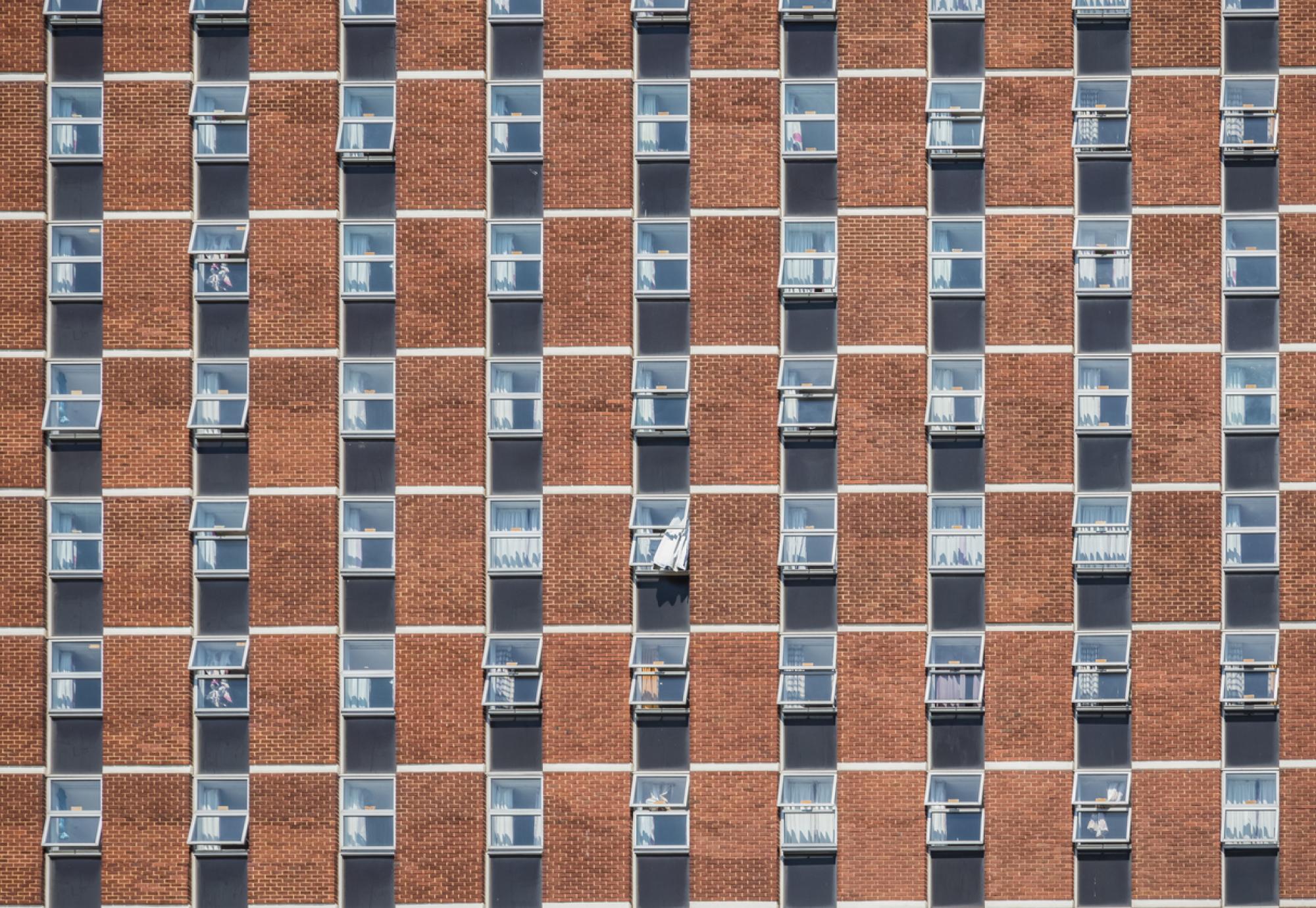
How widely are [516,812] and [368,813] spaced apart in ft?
9.53

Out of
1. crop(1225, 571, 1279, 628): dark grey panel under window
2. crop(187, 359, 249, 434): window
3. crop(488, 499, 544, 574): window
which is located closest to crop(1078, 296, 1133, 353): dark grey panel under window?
crop(1225, 571, 1279, 628): dark grey panel under window

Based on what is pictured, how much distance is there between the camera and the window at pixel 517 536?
24.5 m

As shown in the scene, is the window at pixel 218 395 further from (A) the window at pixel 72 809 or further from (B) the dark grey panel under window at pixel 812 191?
(B) the dark grey panel under window at pixel 812 191

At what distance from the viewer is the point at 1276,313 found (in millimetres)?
24422

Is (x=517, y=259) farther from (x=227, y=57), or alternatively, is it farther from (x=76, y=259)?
(x=76, y=259)

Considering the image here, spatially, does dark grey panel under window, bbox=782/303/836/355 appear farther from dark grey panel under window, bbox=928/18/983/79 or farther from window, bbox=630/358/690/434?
dark grey panel under window, bbox=928/18/983/79

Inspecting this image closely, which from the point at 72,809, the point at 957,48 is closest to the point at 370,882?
the point at 72,809

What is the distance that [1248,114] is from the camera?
962 inches

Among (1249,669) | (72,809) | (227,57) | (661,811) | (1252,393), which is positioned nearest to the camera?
(1249,669)

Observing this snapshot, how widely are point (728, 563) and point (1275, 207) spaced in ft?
41.8

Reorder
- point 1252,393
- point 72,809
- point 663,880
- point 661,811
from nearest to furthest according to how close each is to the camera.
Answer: point 1252,393 < point 661,811 < point 663,880 < point 72,809

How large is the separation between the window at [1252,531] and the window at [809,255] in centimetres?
896

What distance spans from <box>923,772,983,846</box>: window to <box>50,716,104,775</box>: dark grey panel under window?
1630 cm

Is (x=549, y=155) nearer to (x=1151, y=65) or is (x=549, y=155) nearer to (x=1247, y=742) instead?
(x=1151, y=65)
